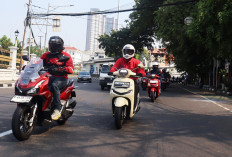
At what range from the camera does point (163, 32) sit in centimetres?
2123

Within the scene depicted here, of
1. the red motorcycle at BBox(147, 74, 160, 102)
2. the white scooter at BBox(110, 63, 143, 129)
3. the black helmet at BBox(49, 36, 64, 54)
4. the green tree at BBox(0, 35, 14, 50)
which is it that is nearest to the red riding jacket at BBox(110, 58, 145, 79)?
the white scooter at BBox(110, 63, 143, 129)

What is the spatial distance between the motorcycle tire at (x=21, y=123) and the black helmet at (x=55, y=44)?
4.33 ft

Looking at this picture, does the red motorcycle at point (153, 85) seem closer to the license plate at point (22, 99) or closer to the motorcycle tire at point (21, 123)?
the motorcycle tire at point (21, 123)

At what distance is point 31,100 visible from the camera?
4.53m

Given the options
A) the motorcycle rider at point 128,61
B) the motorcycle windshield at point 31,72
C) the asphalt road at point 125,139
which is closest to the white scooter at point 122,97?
the asphalt road at point 125,139

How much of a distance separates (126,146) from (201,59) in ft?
83.4

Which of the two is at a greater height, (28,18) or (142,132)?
(28,18)

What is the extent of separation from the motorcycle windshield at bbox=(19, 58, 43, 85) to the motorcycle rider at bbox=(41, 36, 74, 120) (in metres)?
0.28

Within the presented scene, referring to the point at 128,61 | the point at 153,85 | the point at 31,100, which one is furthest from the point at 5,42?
the point at 31,100

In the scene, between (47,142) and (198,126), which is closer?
(47,142)

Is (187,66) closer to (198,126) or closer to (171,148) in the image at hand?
(198,126)

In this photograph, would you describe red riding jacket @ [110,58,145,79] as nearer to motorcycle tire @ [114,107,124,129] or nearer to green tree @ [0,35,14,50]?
motorcycle tire @ [114,107,124,129]

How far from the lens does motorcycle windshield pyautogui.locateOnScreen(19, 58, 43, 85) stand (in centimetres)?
452

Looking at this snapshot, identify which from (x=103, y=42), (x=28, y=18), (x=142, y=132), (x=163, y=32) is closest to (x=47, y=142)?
(x=142, y=132)
